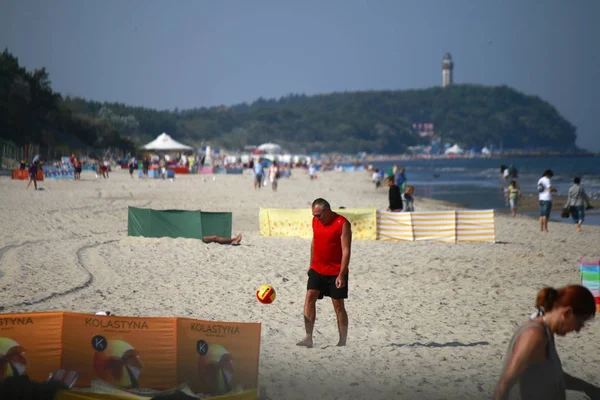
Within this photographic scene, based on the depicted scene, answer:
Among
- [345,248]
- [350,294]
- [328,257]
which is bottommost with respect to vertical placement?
[350,294]

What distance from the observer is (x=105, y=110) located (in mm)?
118312

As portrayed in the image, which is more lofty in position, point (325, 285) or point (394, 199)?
point (394, 199)

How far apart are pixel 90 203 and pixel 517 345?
21995 mm

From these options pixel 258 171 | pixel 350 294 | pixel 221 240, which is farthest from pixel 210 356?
pixel 258 171

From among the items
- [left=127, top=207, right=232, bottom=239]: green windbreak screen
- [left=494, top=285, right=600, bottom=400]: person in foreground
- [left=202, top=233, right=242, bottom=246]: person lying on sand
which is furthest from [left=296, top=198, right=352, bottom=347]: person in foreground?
[left=127, top=207, right=232, bottom=239]: green windbreak screen

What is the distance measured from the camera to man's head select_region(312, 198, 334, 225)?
680 centimetres

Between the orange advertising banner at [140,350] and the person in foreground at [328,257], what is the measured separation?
1642 mm

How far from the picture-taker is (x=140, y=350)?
546 cm

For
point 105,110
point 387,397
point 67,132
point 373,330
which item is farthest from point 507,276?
point 105,110

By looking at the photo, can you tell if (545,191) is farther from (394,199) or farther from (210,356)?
(210,356)

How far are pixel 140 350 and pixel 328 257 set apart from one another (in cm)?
213

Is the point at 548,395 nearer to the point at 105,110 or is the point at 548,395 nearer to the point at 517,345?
the point at 517,345

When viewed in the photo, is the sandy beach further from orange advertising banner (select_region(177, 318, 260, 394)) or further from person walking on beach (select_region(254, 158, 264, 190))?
person walking on beach (select_region(254, 158, 264, 190))

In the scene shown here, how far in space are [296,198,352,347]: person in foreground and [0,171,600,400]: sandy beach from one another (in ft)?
1.86
